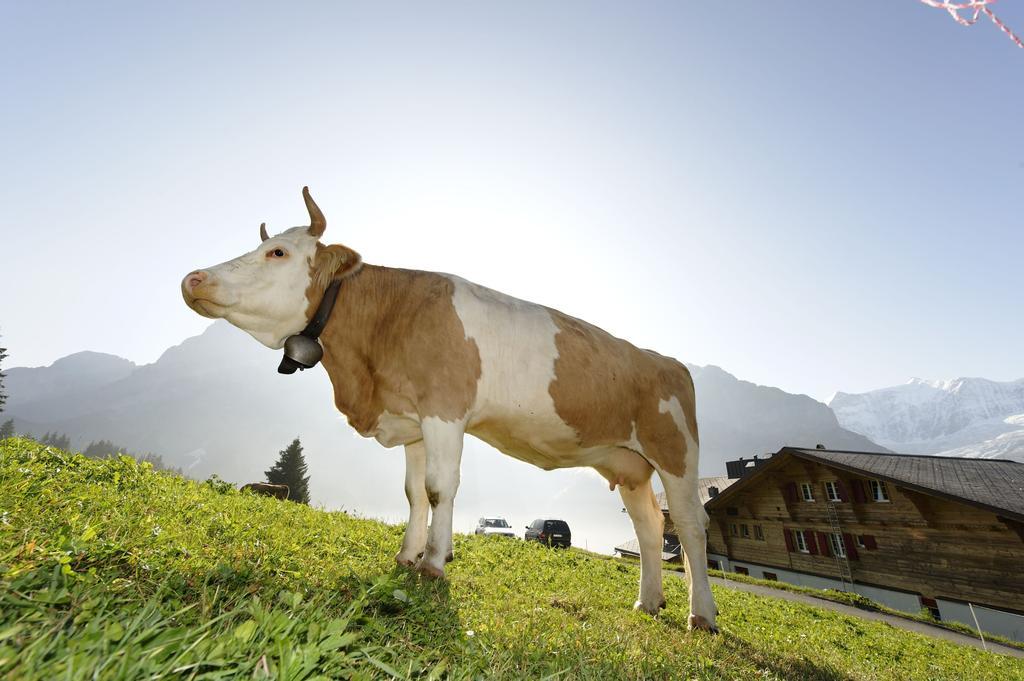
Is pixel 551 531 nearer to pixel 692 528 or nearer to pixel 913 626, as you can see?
pixel 913 626

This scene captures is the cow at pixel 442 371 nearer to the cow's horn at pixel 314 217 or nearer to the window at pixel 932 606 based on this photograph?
the cow's horn at pixel 314 217

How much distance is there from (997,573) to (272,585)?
970 inches

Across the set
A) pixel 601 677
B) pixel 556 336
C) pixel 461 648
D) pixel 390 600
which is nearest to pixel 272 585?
pixel 390 600

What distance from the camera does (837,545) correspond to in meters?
23.7

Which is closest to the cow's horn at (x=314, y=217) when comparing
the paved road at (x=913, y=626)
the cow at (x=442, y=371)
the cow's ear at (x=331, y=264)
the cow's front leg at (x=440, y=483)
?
the cow at (x=442, y=371)

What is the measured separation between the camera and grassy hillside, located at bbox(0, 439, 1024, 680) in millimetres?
1409

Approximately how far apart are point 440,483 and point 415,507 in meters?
0.93

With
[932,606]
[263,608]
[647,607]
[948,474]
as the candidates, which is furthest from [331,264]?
[932,606]

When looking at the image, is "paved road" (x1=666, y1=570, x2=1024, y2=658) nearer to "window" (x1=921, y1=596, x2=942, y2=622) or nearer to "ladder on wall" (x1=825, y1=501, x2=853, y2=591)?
"window" (x1=921, y1=596, x2=942, y2=622)

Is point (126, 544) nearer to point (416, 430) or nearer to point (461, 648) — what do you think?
point (461, 648)

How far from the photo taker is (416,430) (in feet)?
14.0

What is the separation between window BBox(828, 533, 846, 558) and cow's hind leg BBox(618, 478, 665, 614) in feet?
79.4

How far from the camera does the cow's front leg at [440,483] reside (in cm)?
344

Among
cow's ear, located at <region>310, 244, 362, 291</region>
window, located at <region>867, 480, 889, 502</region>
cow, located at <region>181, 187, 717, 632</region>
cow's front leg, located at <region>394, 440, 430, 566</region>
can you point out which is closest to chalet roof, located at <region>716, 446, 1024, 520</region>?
window, located at <region>867, 480, 889, 502</region>
